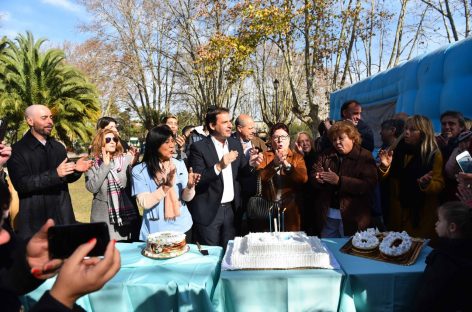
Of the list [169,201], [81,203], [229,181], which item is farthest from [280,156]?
[81,203]

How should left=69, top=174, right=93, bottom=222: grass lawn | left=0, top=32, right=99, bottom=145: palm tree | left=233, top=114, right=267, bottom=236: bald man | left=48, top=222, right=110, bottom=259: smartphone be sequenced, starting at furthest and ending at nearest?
left=0, top=32, right=99, bottom=145: palm tree < left=69, top=174, right=93, bottom=222: grass lawn < left=233, top=114, right=267, bottom=236: bald man < left=48, top=222, right=110, bottom=259: smartphone

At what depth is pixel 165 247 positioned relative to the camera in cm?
243

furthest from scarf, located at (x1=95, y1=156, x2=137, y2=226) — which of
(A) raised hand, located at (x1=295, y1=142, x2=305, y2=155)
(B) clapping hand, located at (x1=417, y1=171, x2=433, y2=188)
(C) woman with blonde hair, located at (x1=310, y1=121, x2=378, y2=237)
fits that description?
(B) clapping hand, located at (x1=417, y1=171, x2=433, y2=188)

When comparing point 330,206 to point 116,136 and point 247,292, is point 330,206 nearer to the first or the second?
point 247,292

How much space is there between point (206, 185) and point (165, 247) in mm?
1091

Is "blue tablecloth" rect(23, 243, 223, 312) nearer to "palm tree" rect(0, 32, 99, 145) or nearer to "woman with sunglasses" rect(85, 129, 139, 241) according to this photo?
"woman with sunglasses" rect(85, 129, 139, 241)

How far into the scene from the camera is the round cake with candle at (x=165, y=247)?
2.42 m

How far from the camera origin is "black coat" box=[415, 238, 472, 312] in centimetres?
184

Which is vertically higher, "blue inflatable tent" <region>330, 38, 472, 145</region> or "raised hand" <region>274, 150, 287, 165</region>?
"blue inflatable tent" <region>330, 38, 472, 145</region>

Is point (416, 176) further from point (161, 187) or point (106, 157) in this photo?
point (106, 157)

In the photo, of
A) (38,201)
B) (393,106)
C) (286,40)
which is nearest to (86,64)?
(286,40)

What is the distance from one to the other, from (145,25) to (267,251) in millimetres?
24043

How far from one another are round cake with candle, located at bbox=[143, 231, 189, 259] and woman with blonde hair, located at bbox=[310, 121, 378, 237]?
4.57 feet

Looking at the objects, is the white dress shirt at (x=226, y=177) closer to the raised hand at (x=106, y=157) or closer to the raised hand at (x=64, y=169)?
the raised hand at (x=106, y=157)
